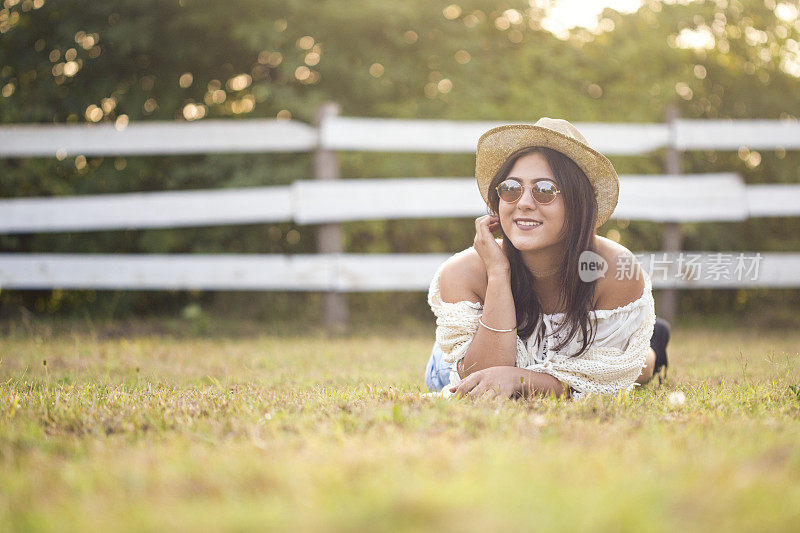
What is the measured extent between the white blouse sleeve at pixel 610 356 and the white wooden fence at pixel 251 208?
338 centimetres

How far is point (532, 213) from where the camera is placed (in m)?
3.21

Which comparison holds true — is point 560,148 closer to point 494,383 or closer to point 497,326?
point 497,326

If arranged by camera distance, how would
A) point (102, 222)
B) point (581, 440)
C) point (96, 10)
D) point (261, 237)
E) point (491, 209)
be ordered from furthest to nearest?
point (261, 237) < point (96, 10) < point (102, 222) < point (491, 209) < point (581, 440)

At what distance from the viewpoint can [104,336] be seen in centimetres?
603

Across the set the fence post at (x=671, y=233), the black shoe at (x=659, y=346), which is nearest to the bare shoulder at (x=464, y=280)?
the black shoe at (x=659, y=346)

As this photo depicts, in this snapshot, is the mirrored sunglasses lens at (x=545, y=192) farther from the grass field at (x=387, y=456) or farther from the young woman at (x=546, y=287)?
the grass field at (x=387, y=456)

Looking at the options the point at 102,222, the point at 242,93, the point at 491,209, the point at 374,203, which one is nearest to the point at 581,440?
the point at 491,209

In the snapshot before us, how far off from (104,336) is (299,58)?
10.9 feet

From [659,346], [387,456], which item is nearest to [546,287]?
[659,346]

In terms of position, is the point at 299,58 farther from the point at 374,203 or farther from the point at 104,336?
the point at 104,336

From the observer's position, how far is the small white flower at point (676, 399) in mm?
2893

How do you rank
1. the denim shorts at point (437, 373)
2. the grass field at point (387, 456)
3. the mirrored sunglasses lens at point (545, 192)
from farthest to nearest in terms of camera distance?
the denim shorts at point (437, 373) → the mirrored sunglasses lens at point (545, 192) → the grass field at point (387, 456)

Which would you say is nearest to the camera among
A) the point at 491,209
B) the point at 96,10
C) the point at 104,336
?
the point at 491,209
